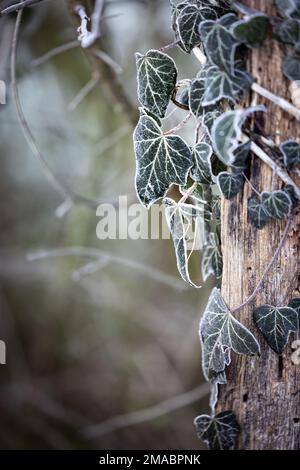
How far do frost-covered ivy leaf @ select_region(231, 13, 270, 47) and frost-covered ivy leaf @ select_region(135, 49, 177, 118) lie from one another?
5.8 inches

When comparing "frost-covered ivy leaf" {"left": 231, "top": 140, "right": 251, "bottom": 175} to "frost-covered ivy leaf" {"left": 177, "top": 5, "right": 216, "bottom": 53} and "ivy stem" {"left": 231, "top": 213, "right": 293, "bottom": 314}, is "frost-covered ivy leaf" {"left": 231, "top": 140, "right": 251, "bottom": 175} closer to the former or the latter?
"ivy stem" {"left": 231, "top": 213, "right": 293, "bottom": 314}

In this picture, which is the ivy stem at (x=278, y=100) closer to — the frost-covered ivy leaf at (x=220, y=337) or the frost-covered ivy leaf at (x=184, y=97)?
the frost-covered ivy leaf at (x=184, y=97)

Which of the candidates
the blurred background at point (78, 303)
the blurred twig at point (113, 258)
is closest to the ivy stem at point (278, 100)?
the blurred twig at point (113, 258)

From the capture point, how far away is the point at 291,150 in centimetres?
66

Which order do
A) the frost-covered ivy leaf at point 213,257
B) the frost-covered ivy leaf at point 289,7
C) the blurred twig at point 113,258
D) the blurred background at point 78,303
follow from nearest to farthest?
the frost-covered ivy leaf at point 289,7 < the frost-covered ivy leaf at point 213,257 < the blurred twig at point 113,258 < the blurred background at point 78,303

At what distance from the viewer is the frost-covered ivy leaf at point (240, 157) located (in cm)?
67

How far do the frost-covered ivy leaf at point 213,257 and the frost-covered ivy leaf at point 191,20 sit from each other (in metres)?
0.37

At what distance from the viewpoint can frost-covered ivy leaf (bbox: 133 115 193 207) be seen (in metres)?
0.77

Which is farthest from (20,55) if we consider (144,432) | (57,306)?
(144,432)

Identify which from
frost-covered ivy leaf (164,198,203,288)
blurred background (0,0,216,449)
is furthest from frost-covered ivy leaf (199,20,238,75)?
blurred background (0,0,216,449)

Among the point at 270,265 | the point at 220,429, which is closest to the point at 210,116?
the point at 270,265

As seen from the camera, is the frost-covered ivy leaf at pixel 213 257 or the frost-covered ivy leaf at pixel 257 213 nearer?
the frost-covered ivy leaf at pixel 257 213

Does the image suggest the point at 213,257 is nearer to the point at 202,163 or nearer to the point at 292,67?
the point at 202,163
